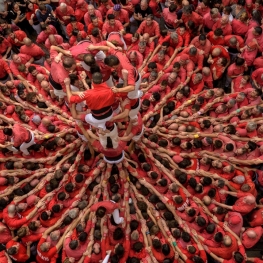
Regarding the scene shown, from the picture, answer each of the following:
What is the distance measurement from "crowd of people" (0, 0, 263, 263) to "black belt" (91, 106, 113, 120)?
0.7 inches

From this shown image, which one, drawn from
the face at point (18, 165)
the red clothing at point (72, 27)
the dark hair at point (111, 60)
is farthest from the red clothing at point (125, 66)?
the red clothing at point (72, 27)

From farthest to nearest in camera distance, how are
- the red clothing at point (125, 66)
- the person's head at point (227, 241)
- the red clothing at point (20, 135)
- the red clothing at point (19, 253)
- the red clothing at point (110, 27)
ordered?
1. the red clothing at point (110, 27)
2. the red clothing at point (20, 135)
3. the red clothing at point (19, 253)
4. the person's head at point (227, 241)
5. the red clothing at point (125, 66)

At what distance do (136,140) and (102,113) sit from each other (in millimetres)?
1839

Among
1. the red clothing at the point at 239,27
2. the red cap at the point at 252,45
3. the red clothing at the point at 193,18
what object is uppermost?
the red clothing at the point at 193,18

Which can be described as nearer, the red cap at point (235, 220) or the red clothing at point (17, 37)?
the red cap at point (235, 220)

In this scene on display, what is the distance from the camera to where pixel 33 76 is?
852 centimetres

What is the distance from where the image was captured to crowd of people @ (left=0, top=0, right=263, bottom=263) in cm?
644

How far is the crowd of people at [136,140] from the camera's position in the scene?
6.44 meters

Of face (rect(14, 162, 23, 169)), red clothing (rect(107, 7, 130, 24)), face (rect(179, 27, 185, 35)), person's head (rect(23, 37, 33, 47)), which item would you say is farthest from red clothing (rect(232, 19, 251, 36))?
face (rect(14, 162, 23, 169))

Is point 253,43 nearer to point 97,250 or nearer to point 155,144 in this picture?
point 155,144

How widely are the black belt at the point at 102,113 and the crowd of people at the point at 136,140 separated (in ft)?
0.06

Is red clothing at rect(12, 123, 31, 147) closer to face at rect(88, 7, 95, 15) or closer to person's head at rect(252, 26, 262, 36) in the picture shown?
face at rect(88, 7, 95, 15)

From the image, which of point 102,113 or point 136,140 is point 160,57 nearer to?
point 136,140

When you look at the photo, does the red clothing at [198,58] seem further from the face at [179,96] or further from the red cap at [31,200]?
the red cap at [31,200]
